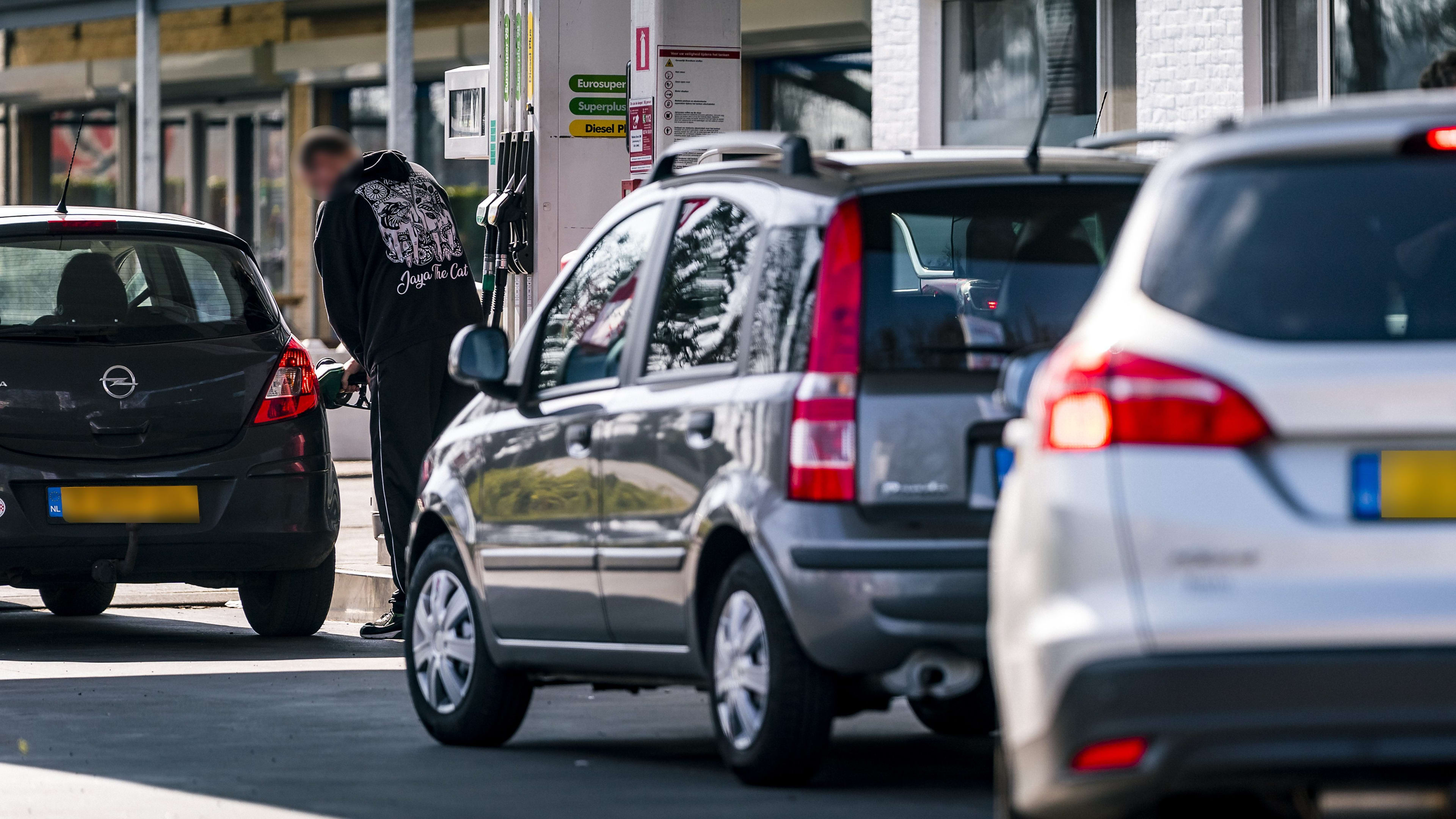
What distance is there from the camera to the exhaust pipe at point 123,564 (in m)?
10.4

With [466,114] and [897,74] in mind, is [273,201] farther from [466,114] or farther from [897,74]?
[466,114]

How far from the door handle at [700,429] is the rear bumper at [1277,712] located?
235cm

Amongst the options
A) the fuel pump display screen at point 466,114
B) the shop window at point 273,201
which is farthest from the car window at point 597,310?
the shop window at point 273,201

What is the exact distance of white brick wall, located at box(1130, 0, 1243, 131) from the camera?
1511 cm

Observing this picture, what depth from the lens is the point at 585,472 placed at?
723 centimetres

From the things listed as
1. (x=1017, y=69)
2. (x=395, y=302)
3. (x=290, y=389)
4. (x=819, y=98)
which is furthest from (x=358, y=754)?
(x=819, y=98)

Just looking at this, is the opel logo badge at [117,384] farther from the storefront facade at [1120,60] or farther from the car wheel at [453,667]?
the storefront facade at [1120,60]

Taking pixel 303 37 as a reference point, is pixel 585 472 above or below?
below

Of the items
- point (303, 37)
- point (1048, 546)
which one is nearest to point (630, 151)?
point (1048, 546)

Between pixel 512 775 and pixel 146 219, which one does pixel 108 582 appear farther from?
pixel 512 775

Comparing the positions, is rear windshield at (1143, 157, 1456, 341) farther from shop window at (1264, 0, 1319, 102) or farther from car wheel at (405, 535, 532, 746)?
shop window at (1264, 0, 1319, 102)

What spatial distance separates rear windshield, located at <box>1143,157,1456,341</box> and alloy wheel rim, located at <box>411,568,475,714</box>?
→ 12.1 feet

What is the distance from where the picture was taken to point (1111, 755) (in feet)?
14.4

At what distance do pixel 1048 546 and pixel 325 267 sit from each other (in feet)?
22.2
